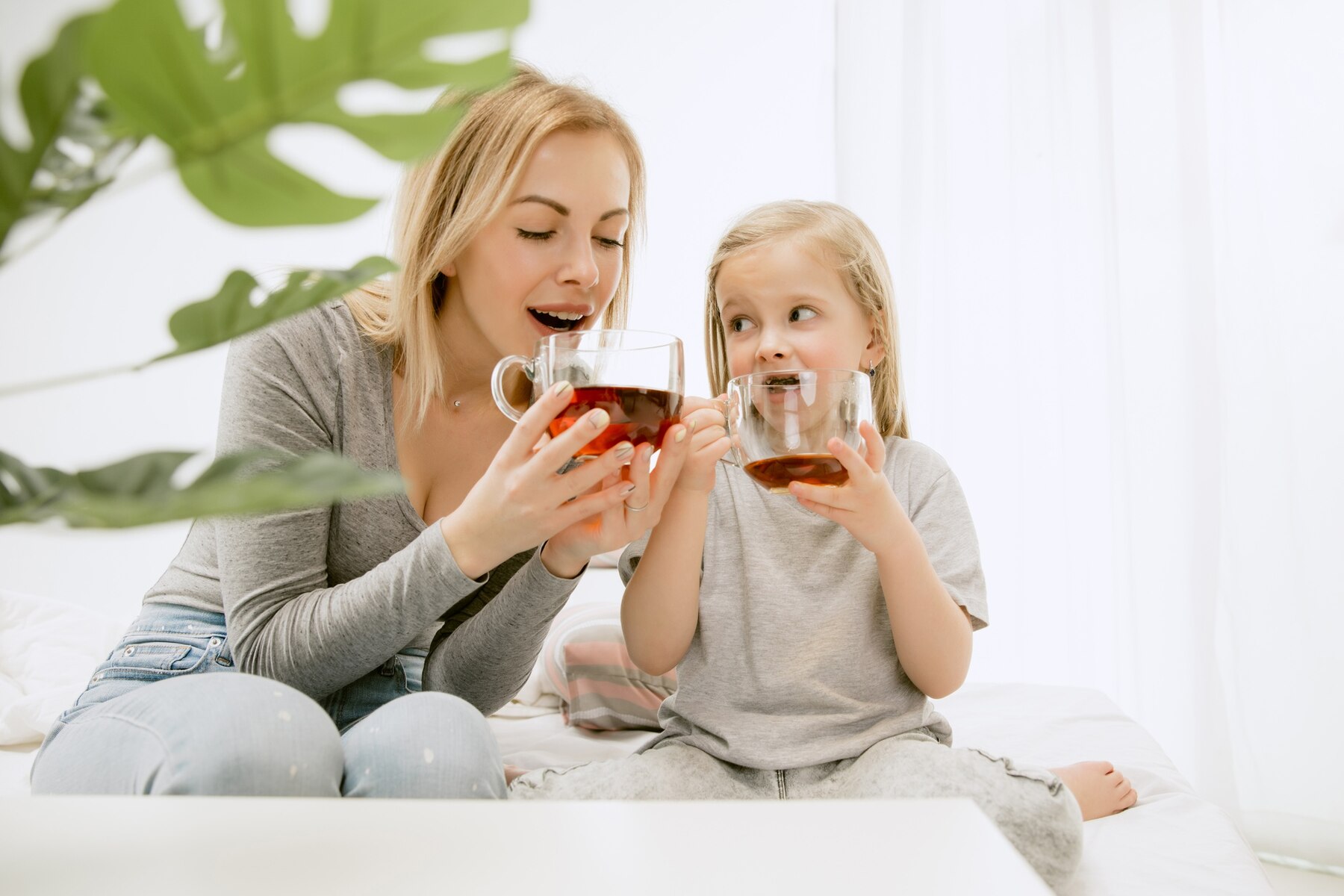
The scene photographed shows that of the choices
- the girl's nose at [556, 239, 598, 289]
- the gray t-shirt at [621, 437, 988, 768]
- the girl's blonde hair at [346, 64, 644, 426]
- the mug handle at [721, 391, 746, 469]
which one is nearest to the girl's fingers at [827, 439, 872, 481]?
the mug handle at [721, 391, 746, 469]

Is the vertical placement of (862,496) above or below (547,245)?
below

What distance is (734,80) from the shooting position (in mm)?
3287

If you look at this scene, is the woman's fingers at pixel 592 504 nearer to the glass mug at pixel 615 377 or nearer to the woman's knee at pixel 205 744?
the glass mug at pixel 615 377

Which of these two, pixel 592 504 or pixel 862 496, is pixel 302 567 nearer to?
pixel 592 504

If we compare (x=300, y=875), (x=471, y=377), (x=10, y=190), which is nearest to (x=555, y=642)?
(x=471, y=377)

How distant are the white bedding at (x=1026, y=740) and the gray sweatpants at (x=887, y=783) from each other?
0.23 ft

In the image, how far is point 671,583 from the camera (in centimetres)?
137

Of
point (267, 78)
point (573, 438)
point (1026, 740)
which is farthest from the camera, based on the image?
point (1026, 740)

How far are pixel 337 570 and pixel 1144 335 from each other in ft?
7.23

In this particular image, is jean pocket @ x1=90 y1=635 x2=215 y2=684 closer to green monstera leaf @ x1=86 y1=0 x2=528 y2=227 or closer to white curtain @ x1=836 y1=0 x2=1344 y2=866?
green monstera leaf @ x1=86 y1=0 x2=528 y2=227

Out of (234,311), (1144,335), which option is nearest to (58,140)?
(234,311)

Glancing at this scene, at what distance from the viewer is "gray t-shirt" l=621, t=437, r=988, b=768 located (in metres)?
1.34

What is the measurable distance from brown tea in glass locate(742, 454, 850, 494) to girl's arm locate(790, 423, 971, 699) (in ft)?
0.03

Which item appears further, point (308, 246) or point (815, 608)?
point (308, 246)
